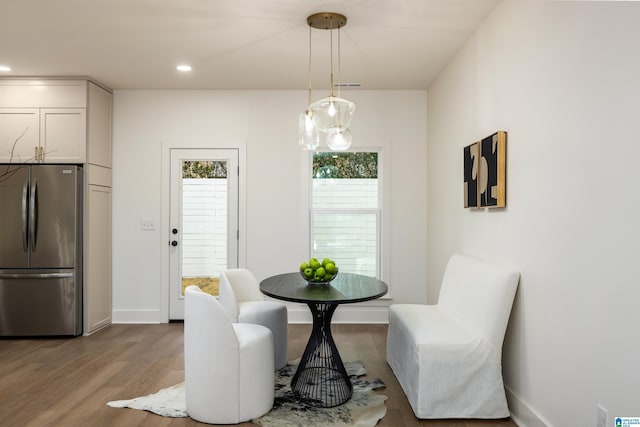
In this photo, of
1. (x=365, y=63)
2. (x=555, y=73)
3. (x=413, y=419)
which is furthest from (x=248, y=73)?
(x=413, y=419)

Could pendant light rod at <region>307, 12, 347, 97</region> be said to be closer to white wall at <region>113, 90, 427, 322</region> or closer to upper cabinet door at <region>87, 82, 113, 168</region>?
white wall at <region>113, 90, 427, 322</region>

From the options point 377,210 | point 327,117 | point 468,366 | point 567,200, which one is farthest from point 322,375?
point 377,210

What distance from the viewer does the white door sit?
16.0 ft

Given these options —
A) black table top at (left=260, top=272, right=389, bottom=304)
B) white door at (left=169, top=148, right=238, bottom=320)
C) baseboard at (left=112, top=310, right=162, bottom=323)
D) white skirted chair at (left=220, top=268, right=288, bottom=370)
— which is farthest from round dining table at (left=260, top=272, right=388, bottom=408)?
baseboard at (left=112, top=310, right=162, bottom=323)

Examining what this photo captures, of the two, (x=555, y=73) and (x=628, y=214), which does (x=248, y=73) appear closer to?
(x=555, y=73)

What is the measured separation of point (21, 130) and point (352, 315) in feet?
12.9

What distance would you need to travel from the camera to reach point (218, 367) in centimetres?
248

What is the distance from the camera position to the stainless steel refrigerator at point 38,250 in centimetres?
428

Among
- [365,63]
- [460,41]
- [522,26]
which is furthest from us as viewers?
Result: [365,63]

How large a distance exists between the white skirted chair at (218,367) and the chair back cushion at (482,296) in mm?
1351

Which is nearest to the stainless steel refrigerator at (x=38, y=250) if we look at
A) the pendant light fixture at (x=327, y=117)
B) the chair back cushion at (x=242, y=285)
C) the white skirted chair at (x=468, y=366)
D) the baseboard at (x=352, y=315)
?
the chair back cushion at (x=242, y=285)

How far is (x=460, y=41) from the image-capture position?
352 cm

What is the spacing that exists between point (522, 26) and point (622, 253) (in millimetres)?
1526

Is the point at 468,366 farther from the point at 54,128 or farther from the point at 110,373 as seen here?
the point at 54,128
